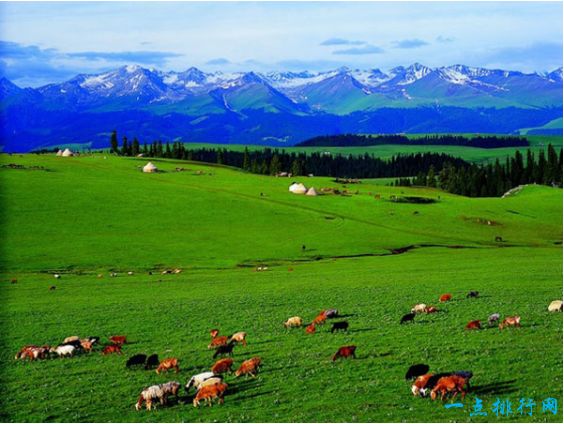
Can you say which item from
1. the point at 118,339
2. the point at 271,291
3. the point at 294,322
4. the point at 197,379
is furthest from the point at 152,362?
the point at 271,291

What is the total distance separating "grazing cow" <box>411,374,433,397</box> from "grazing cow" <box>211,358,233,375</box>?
7625mm

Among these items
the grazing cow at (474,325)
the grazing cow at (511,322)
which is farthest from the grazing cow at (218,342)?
the grazing cow at (511,322)

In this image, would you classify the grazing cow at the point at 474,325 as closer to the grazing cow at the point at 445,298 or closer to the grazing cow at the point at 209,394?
the grazing cow at the point at 445,298

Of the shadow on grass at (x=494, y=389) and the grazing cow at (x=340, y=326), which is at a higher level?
the shadow on grass at (x=494, y=389)

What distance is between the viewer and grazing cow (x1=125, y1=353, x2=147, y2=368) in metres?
27.9

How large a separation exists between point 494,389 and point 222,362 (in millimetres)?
10342

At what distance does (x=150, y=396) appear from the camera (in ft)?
74.7

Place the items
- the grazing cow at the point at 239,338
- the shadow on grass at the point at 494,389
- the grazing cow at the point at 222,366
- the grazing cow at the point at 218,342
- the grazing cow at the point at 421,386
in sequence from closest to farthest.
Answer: the shadow on grass at the point at 494,389
the grazing cow at the point at 421,386
the grazing cow at the point at 222,366
the grazing cow at the point at 218,342
the grazing cow at the point at 239,338

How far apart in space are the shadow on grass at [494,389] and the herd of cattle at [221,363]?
0.43 metres

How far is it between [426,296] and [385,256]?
3345cm

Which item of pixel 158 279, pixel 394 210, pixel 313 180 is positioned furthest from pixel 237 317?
pixel 313 180

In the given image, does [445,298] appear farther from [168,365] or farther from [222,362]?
[168,365]

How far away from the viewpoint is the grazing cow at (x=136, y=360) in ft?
91.5

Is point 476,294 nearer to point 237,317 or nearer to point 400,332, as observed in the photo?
point 400,332
